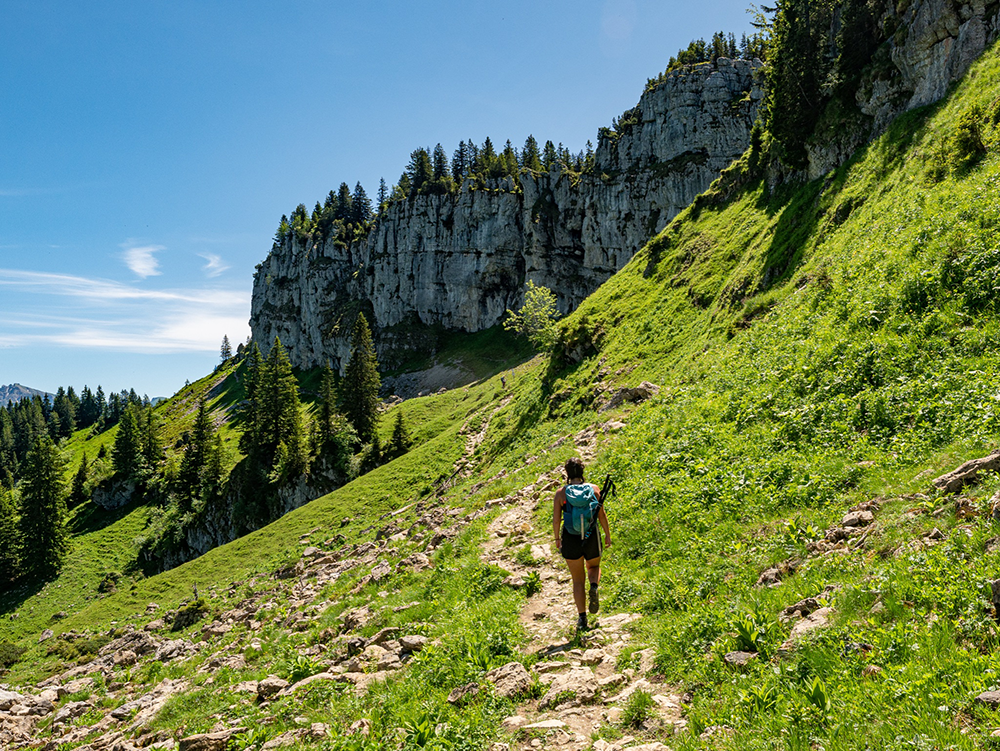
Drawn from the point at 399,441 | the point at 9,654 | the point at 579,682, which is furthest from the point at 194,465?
the point at 579,682

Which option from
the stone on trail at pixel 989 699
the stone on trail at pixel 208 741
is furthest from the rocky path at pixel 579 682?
the stone on trail at pixel 208 741

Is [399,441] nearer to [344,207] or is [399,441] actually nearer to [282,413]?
[282,413]

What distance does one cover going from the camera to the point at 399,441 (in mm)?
65125

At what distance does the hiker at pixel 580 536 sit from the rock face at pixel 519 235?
11222cm

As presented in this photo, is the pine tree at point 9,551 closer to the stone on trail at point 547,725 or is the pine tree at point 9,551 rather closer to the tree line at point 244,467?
the tree line at point 244,467

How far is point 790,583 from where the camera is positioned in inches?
278

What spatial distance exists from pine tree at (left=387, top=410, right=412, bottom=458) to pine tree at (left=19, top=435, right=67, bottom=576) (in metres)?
47.1

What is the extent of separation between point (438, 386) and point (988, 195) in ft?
323

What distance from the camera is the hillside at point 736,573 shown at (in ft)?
17.3

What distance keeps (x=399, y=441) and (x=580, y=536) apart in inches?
2315

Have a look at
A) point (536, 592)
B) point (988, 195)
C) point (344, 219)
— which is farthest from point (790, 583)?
point (344, 219)

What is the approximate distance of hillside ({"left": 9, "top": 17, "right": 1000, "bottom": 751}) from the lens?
5.29m

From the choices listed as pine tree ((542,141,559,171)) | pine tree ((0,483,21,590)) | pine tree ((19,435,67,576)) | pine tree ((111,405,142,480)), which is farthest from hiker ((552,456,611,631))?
pine tree ((542,141,559,171))

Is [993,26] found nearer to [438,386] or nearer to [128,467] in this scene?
[438,386]
